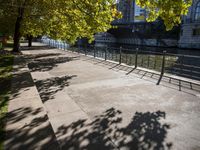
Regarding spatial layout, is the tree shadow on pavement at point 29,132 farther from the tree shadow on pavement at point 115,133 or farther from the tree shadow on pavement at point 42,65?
the tree shadow on pavement at point 42,65

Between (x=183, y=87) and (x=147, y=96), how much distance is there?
2.28 metres

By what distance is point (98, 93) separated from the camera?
7820 millimetres

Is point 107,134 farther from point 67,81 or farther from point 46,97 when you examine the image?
point 67,81

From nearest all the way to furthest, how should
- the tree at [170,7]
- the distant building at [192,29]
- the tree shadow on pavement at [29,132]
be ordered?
the tree shadow on pavement at [29,132] < the tree at [170,7] < the distant building at [192,29]

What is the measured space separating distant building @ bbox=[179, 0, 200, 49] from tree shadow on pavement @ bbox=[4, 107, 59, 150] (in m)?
60.5

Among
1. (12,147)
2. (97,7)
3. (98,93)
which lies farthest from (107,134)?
(97,7)

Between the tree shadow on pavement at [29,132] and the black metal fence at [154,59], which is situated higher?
the black metal fence at [154,59]

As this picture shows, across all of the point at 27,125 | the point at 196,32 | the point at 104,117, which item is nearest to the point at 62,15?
the point at 104,117

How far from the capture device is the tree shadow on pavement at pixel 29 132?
3.96 meters

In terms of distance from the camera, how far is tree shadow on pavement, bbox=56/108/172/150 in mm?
4232

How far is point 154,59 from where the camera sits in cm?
1488

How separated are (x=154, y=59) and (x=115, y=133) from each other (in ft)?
36.1

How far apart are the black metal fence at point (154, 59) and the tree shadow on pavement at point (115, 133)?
18.8ft

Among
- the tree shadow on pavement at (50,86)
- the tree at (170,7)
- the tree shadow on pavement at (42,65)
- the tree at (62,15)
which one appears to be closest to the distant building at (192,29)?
the tree at (62,15)
